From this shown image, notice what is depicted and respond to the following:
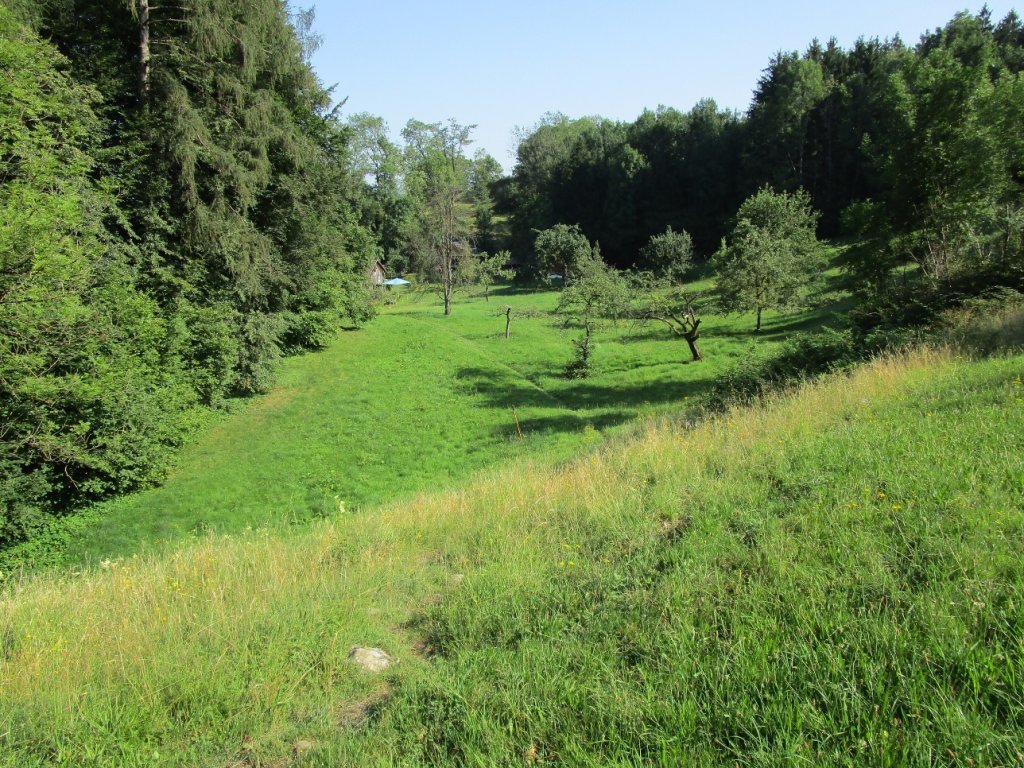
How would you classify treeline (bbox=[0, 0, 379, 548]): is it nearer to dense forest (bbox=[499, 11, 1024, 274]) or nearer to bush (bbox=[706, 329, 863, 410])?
bush (bbox=[706, 329, 863, 410])

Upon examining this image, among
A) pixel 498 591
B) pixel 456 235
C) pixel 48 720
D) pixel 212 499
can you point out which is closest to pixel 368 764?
pixel 498 591

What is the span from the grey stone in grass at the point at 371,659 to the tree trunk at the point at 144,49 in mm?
23575

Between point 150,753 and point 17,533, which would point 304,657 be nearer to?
point 150,753

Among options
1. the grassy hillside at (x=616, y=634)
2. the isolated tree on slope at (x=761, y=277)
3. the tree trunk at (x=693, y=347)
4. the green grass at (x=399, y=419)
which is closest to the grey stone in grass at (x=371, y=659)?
the grassy hillside at (x=616, y=634)

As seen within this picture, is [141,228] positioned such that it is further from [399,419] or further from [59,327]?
[399,419]

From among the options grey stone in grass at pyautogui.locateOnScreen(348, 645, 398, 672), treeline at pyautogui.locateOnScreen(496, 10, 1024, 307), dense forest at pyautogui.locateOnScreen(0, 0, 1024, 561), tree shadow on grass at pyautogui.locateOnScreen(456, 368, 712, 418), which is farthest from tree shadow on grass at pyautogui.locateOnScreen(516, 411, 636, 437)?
grey stone in grass at pyautogui.locateOnScreen(348, 645, 398, 672)

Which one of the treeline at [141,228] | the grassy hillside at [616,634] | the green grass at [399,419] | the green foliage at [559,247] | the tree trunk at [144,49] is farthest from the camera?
the green foliage at [559,247]

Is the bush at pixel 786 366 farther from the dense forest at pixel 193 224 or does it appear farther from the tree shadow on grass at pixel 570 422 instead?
the tree shadow on grass at pixel 570 422

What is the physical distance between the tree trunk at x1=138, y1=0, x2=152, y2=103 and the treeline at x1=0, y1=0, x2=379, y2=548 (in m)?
0.05

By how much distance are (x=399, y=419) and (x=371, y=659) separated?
1748 cm

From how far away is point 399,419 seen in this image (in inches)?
818

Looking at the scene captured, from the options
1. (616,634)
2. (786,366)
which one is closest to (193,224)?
(786,366)

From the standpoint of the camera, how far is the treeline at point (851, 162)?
62.3 ft

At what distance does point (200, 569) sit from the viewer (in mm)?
5211
